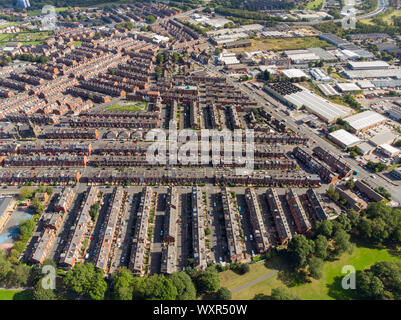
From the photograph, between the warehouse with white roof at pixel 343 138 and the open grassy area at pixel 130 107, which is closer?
the warehouse with white roof at pixel 343 138

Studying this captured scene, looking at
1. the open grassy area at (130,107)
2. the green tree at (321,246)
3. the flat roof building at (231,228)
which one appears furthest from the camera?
the open grassy area at (130,107)

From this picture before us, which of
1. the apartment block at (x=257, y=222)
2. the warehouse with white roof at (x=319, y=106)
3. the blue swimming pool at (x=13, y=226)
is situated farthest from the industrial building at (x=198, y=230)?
the warehouse with white roof at (x=319, y=106)

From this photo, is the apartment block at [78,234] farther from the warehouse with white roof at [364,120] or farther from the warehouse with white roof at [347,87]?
the warehouse with white roof at [347,87]

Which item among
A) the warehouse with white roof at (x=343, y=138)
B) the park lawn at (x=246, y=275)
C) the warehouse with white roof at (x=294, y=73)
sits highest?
the warehouse with white roof at (x=294, y=73)

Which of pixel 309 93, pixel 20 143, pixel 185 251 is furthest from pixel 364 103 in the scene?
pixel 20 143

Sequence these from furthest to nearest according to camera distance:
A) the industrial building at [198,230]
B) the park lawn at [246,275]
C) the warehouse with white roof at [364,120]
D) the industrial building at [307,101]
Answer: the industrial building at [307,101], the warehouse with white roof at [364,120], the industrial building at [198,230], the park lawn at [246,275]

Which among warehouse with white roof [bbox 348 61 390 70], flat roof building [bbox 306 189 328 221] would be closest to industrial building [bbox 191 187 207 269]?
flat roof building [bbox 306 189 328 221]

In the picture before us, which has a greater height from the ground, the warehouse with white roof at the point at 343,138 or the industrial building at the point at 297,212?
the warehouse with white roof at the point at 343,138
